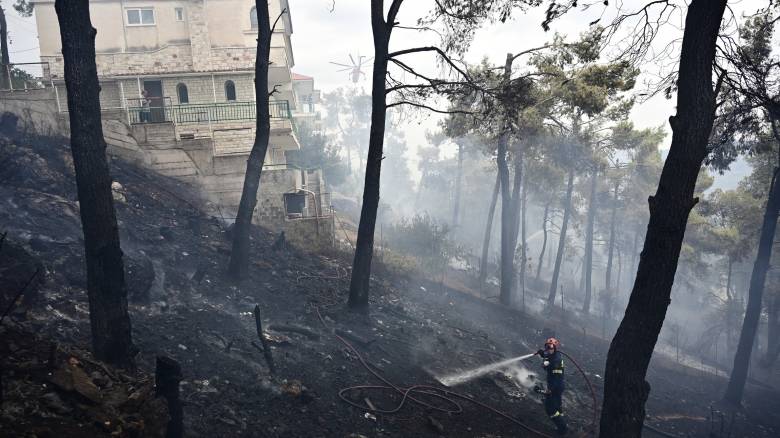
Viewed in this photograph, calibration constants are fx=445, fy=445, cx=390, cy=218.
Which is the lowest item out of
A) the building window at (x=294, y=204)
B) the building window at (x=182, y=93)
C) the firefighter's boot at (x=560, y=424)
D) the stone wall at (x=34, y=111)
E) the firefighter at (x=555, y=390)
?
the firefighter's boot at (x=560, y=424)

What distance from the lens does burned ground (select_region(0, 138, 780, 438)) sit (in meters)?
5.77

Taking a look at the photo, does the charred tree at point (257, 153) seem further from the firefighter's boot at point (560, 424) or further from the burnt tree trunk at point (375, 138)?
the firefighter's boot at point (560, 424)

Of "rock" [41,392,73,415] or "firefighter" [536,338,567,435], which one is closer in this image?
"rock" [41,392,73,415]

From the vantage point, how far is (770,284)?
25.0 m

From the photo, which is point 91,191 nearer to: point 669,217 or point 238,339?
point 238,339

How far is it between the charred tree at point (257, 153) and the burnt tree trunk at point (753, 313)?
16.4 m

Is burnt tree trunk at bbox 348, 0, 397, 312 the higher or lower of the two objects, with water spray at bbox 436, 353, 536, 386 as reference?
higher

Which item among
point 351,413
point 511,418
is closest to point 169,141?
point 351,413

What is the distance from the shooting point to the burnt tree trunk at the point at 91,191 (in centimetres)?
583

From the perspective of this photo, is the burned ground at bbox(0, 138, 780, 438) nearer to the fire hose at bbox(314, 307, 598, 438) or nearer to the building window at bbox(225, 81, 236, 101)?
the fire hose at bbox(314, 307, 598, 438)

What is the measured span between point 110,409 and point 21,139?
12.4 meters

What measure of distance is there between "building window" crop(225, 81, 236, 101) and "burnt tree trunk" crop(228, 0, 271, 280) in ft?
40.2

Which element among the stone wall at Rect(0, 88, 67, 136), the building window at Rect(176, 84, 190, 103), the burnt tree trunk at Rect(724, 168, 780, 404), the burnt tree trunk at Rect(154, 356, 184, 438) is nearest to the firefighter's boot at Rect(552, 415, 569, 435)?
the burnt tree trunk at Rect(154, 356, 184, 438)

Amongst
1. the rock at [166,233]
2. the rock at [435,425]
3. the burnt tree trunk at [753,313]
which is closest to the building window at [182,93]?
the rock at [166,233]
